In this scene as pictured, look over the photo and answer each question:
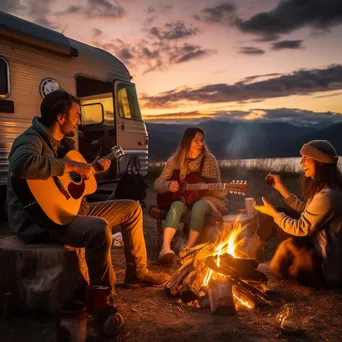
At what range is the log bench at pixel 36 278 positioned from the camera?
9.90ft

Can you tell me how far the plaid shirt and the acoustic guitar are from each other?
5.78 ft

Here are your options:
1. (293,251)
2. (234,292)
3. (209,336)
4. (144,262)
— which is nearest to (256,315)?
(234,292)

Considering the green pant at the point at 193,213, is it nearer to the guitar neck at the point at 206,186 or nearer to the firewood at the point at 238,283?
the guitar neck at the point at 206,186

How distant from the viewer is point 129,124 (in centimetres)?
883

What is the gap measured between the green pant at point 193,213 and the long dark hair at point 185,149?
1.37ft

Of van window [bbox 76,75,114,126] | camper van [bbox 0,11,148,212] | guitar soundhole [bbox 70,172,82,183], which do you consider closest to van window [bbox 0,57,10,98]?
camper van [bbox 0,11,148,212]

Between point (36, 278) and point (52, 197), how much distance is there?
610 millimetres

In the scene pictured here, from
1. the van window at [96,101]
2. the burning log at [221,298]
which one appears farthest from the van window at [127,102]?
the burning log at [221,298]

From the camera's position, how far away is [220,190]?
4.93 m

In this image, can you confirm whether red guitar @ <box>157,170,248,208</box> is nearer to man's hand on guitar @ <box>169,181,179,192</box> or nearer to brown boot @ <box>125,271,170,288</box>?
man's hand on guitar @ <box>169,181,179,192</box>

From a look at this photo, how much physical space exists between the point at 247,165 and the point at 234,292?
13023 mm

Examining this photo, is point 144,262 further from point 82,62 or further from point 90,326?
point 82,62

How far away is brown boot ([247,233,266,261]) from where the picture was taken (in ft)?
14.6

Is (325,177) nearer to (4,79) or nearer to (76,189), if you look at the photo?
(76,189)
